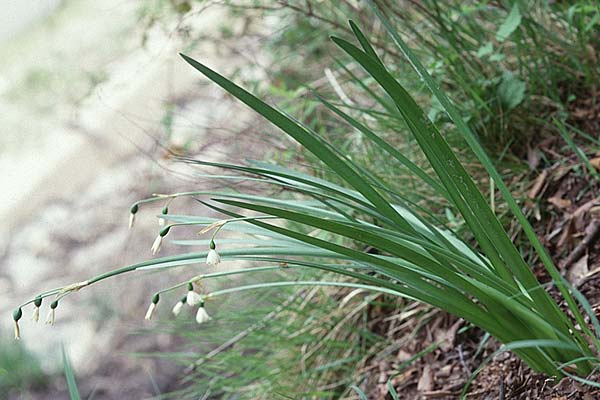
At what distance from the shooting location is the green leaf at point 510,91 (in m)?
1.39

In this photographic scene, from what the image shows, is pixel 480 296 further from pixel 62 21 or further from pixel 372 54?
pixel 62 21

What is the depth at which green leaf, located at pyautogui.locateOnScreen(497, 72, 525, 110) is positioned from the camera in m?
1.39

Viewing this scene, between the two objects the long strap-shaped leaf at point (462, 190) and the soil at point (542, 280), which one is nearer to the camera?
the long strap-shaped leaf at point (462, 190)

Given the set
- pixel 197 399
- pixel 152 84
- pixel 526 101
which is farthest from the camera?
pixel 152 84

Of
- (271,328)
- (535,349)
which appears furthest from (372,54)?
(271,328)

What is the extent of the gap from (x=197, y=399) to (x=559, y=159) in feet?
3.71

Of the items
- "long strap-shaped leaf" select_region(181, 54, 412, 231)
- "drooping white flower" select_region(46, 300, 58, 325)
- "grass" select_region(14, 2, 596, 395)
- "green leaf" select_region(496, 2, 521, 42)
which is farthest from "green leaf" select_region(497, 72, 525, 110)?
"drooping white flower" select_region(46, 300, 58, 325)

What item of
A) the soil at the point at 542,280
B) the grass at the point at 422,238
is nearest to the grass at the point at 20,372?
the soil at the point at 542,280

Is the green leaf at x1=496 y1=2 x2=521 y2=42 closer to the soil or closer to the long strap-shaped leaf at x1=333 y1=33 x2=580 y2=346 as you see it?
the soil

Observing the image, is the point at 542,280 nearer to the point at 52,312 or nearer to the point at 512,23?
the point at 512,23

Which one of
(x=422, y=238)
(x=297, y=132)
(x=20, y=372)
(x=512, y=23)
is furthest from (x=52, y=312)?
(x=20, y=372)

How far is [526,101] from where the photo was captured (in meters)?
1.48

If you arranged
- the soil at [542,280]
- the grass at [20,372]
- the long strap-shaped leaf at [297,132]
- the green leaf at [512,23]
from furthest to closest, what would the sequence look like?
the grass at [20,372]
the green leaf at [512,23]
the soil at [542,280]
the long strap-shaped leaf at [297,132]

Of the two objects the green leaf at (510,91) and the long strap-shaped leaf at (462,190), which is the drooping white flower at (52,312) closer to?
the long strap-shaped leaf at (462,190)
